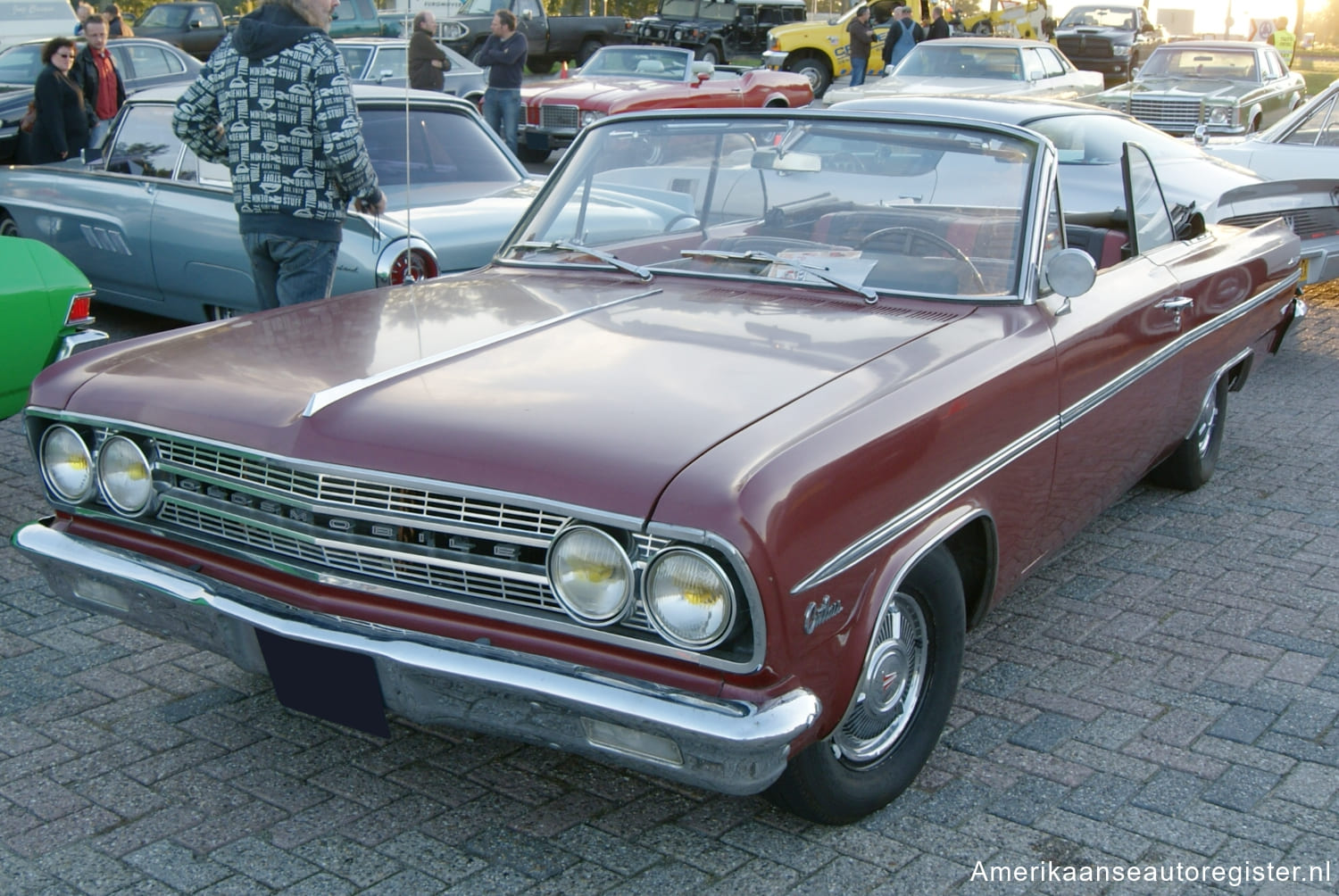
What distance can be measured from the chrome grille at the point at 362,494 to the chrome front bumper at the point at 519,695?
0.81 ft

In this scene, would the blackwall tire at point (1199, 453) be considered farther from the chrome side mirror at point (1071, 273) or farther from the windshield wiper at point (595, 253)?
the windshield wiper at point (595, 253)

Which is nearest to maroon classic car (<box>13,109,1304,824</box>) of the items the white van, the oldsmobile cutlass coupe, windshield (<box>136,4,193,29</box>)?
the oldsmobile cutlass coupe

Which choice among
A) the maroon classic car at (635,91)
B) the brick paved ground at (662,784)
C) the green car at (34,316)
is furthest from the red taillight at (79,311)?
the maroon classic car at (635,91)

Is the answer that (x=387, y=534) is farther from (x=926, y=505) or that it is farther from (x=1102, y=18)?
(x=1102, y=18)

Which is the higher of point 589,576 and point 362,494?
point 362,494

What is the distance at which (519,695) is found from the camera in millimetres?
2412

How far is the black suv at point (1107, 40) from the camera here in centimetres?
2583

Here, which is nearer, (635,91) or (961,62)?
(961,62)

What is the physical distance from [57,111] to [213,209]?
4.84m

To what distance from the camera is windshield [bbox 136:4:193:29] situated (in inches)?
809

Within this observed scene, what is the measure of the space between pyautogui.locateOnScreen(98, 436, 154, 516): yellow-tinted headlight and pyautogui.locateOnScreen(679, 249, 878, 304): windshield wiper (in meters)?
1.58

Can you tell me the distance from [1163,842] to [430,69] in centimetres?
1157

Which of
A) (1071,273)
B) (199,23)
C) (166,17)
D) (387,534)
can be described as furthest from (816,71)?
(387,534)

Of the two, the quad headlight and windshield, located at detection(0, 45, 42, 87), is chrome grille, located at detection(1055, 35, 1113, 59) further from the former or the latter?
the quad headlight
